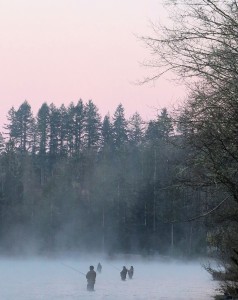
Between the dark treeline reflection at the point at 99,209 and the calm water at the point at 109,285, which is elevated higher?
the dark treeline reflection at the point at 99,209

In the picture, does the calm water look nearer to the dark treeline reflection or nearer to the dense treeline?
the dark treeline reflection

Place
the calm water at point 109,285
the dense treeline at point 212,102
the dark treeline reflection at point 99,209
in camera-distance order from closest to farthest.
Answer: the dense treeline at point 212,102
the calm water at point 109,285
the dark treeline reflection at point 99,209

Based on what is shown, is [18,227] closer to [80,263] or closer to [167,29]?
[80,263]

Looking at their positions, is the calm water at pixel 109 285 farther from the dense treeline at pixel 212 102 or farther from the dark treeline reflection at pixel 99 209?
the dense treeline at pixel 212 102

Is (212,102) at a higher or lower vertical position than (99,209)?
lower

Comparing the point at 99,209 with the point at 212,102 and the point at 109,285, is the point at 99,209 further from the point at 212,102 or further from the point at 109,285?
the point at 212,102

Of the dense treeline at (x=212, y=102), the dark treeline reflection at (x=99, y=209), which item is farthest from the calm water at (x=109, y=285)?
the dense treeline at (x=212, y=102)

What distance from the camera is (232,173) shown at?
13.3 metres

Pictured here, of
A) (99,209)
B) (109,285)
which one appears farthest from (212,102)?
(99,209)

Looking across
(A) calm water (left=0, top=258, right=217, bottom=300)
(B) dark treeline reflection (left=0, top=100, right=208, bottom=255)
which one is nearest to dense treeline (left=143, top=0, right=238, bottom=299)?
(A) calm water (left=0, top=258, right=217, bottom=300)

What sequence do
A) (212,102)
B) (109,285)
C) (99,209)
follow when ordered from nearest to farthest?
(212,102) < (109,285) < (99,209)

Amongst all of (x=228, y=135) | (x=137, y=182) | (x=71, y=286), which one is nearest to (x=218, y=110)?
(x=228, y=135)

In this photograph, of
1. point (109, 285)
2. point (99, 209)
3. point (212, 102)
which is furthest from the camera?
point (99, 209)

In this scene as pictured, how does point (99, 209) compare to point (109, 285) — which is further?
point (99, 209)
